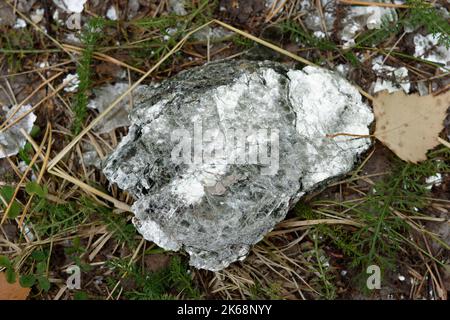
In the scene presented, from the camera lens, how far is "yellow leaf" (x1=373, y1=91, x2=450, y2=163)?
2.35m

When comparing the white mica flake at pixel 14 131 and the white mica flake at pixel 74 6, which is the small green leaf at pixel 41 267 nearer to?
the white mica flake at pixel 14 131

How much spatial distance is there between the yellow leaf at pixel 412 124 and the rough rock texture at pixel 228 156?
188mm

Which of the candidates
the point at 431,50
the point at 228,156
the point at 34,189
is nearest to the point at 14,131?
the point at 34,189

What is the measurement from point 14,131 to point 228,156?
1351mm

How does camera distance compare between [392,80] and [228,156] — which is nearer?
[228,156]

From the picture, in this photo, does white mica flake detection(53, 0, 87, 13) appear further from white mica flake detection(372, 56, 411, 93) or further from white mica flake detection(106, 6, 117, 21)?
white mica flake detection(372, 56, 411, 93)

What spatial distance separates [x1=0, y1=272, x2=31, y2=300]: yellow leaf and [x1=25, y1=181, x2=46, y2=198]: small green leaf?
47 centimetres

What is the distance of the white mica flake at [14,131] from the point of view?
264cm

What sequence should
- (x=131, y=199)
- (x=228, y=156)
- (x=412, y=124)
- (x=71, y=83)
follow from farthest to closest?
(x=71, y=83) < (x=131, y=199) < (x=412, y=124) < (x=228, y=156)

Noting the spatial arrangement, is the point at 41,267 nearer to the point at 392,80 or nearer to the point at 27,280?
the point at 27,280

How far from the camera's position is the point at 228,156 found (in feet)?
7.02

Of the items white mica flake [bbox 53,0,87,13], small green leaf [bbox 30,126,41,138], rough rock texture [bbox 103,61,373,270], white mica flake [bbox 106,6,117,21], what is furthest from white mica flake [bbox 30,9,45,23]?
rough rock texture [bbox 103,61,373,270]

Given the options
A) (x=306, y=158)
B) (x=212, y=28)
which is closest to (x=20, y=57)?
(x=212, y=28)

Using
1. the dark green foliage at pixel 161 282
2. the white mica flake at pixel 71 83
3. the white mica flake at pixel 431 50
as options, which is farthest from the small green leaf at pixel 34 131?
the white mica flake at pixel 431 50
